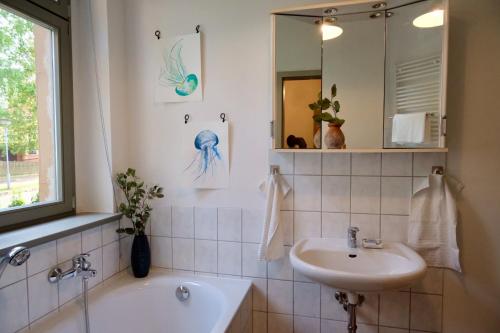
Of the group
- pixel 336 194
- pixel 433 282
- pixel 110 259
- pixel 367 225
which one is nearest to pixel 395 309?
pixel 433 282

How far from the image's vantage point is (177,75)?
71.3 inches

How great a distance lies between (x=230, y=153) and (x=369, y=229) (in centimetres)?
91

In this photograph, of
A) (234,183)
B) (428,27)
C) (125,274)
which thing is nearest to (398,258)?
(234,183)

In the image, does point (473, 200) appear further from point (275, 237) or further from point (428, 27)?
point (275, 237)

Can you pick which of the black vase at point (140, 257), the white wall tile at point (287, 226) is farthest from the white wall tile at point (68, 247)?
the white wall tile at point (287, 226)

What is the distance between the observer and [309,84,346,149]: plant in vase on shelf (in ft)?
4.93

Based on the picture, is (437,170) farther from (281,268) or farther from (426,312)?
(281,268)

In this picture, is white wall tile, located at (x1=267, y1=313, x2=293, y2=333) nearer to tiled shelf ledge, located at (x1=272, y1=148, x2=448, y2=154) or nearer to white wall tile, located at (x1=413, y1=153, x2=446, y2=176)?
tiled shelf ledge, located at (x1=272, y1=148, x2=448, y2=154)

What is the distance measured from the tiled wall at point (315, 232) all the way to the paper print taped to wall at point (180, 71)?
2.23 ft

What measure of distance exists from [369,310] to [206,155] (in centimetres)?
129

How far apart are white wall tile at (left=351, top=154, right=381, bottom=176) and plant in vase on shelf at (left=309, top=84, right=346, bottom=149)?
136 mm

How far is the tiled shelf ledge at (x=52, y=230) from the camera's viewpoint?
48.8 inches

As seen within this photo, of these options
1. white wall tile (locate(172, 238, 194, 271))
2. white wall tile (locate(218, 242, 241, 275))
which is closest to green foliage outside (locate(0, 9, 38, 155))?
white wall tile (locate(172, 238, 194, 271))

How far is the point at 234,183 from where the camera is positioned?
5.76 ft
